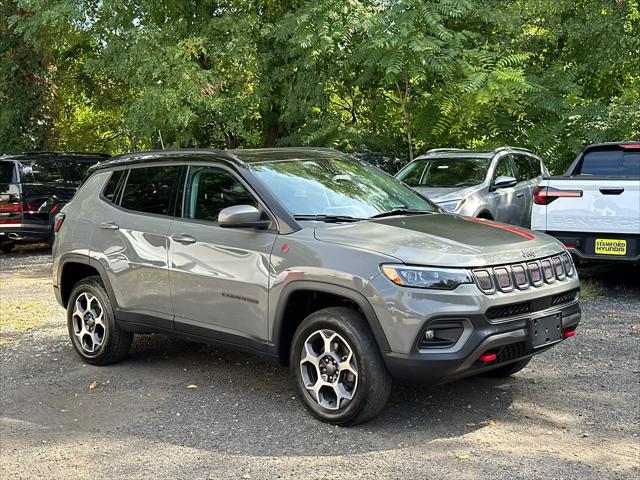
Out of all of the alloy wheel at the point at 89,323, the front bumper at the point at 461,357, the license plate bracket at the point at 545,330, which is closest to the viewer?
the front bumper at the point at 461,357

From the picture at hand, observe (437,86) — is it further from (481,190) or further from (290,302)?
(290,302)

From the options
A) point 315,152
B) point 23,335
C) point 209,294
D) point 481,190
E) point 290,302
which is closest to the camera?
point 290,302

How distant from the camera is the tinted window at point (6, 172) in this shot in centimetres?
1427

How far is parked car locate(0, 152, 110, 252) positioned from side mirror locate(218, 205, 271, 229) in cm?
1038

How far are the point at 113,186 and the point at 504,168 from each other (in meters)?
6.71

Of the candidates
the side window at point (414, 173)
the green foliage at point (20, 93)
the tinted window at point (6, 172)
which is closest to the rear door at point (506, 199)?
the side window at point (414, 173)

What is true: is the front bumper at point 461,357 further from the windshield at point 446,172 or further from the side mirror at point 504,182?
the windshield at point 446,172

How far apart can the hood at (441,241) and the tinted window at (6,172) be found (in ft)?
36.2

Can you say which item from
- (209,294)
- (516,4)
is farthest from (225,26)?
(209,294)

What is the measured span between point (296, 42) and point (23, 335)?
25.2 feet

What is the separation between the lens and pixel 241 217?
4.98 meters

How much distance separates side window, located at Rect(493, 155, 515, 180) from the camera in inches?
440

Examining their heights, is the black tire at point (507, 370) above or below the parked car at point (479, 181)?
below

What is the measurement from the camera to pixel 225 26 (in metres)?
15.0
